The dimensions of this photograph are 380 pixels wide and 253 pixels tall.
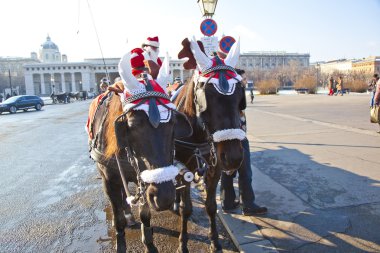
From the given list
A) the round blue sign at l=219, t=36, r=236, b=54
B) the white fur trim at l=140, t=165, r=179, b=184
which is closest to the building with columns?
the round blue sign at l=219, t=36, r=236, b=54

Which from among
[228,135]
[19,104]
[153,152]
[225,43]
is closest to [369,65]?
[19,104]

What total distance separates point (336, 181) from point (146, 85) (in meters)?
4.47

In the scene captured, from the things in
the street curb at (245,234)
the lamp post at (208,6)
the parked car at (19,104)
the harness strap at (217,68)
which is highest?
the lamp post at (208,6)

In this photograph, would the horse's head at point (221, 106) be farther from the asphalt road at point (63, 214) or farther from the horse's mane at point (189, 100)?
the asphalt road at point (63, 214)

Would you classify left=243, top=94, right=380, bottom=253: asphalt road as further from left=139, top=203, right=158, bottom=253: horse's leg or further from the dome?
the dome

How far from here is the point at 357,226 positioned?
4051 mm

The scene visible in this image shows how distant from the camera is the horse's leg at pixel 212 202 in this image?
12.9 feet

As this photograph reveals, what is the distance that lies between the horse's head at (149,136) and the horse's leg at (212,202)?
54.6 inches

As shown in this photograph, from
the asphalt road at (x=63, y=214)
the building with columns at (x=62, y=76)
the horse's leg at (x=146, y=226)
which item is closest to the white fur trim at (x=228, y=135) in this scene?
the horse's leg at (x=146, y=226)

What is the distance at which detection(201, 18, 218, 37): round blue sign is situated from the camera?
284 inches

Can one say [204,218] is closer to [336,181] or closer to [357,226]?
[357,226]

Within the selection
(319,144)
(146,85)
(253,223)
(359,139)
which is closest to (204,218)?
(253,223)

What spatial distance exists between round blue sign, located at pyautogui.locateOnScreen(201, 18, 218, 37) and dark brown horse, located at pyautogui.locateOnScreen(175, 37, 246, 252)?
3506mm

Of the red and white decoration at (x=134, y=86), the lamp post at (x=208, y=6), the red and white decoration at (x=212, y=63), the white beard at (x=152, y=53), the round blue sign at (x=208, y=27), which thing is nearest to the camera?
the red and white decoration at (x=134, y=86)
